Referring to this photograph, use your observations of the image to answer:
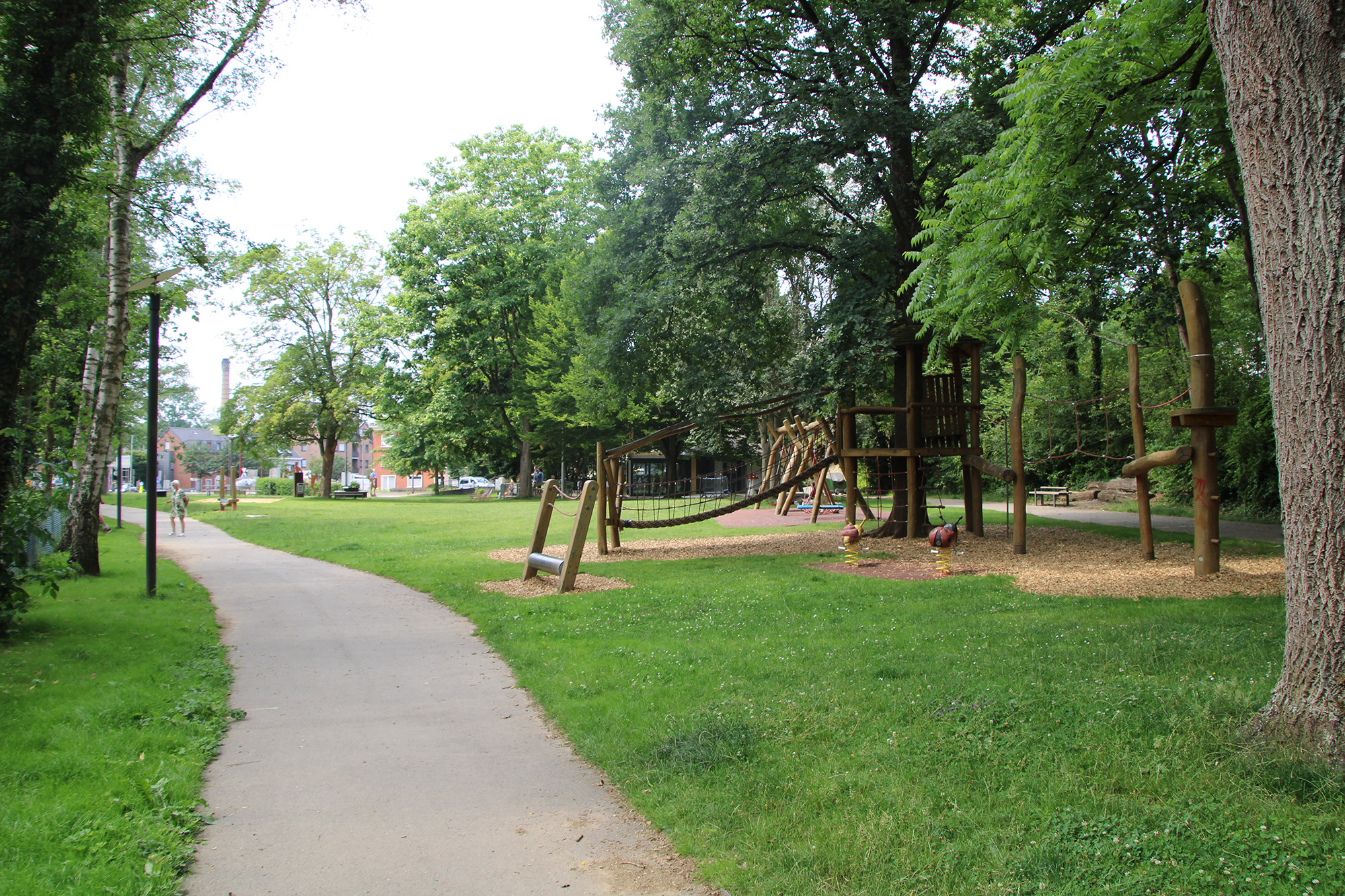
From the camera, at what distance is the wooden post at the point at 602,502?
1599 centimetres

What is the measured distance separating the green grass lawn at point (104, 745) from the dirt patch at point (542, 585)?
143 inches

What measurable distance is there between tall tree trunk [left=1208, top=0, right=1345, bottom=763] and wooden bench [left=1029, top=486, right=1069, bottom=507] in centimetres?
2677

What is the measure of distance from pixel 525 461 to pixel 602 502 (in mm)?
29994

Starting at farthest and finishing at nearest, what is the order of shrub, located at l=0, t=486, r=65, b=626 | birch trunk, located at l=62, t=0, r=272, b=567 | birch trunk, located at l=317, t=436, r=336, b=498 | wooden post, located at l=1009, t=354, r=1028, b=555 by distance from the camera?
birch trunk, located at l=317, t=436, r=336, b=498
wooden post, located at l=1009, t=354, r=1028, b=555
birch trunk, located at l=62, t=0, r=272, b=567
shrub, located at l=0, t=486, r=65, b=626

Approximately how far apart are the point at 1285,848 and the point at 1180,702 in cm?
158

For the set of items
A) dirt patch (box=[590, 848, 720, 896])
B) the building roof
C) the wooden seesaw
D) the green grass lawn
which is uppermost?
the building roof

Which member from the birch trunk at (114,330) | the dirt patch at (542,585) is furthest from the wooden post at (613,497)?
the birch trunk at (114,330)

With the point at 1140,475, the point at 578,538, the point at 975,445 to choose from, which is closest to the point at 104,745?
the point at 578,538

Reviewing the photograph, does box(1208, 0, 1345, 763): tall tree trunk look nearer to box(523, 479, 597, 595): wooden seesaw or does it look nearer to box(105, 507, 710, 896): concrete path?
box(105, 507, 710, 896): concrete path

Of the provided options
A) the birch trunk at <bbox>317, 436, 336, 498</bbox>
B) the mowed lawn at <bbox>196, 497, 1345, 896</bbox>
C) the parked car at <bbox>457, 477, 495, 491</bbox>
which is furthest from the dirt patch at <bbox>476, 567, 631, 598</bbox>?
the parked car at <bbox>457, 477, 495, 491</bbox>

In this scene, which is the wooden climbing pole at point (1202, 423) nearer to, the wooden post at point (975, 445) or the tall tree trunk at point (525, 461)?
the wooden post at point (975, 445)

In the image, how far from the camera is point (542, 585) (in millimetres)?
11852

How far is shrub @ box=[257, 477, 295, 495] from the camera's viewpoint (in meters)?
58.5

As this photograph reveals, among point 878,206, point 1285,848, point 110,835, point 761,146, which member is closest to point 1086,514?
point 878,206
